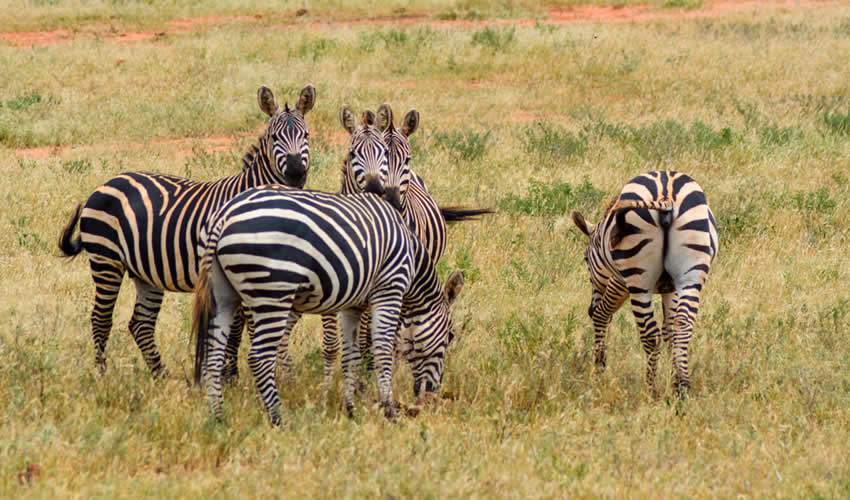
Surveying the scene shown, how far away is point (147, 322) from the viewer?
6.57 meters

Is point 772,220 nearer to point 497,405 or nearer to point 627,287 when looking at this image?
point 627,287

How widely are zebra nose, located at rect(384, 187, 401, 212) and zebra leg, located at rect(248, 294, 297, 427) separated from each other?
152 cm

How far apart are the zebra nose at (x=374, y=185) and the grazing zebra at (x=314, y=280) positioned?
18.4 inches

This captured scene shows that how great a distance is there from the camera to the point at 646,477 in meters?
4.67

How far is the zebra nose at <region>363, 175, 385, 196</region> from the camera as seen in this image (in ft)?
21.5

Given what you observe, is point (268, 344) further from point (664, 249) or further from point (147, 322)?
point (664, 249)

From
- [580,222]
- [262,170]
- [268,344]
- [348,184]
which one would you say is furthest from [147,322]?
[580,222]

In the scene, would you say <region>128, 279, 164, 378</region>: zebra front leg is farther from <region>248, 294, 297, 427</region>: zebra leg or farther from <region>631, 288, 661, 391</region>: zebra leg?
<region>631, 288, 661, 391</region>: zebra leg

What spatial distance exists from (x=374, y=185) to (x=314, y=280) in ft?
4.91

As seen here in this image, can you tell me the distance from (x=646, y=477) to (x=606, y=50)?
1570 centimetres

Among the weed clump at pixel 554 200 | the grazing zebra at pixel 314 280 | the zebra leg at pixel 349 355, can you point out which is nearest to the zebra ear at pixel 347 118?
the grazing zebra at pixel 314 280

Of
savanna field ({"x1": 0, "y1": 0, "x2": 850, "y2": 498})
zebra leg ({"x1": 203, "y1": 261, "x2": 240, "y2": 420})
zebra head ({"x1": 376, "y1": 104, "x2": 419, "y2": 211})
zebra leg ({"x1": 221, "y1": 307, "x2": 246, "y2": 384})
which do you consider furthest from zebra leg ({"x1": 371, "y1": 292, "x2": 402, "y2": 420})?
zebra leg ({"x1": 221, "y1": 307, "x2": 246, "y2": 384})

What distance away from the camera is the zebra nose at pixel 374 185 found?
21.5ft

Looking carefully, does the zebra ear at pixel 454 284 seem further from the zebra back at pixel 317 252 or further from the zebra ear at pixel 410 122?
the zebra ear at pixel 410 122
